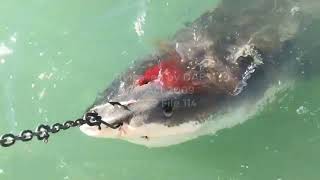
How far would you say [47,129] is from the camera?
2750mm

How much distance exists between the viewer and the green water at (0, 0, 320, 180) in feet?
12.8

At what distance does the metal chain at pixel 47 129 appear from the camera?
2.65m

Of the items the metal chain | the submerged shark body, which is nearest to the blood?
the submerged shark body

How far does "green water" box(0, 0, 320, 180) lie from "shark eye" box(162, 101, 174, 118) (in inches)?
25.6

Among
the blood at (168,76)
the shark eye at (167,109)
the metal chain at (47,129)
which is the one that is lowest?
the metal chain at (47,129)

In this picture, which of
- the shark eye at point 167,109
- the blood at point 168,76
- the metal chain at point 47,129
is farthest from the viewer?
the blood at point 168,76

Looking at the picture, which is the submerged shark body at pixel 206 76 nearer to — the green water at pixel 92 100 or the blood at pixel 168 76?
the blood at pixel 168 76

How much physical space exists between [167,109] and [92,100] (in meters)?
1.21

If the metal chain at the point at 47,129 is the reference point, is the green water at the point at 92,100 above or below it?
above

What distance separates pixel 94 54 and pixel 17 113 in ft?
2.23

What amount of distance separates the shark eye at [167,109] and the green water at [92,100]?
0.65 m

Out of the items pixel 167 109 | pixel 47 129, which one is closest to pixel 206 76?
pixel 167 109

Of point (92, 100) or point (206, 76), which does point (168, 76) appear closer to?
point (206, 76)

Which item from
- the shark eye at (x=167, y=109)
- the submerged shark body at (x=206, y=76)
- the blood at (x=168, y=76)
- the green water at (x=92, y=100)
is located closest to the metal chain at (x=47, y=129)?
the submerged shark body at (x=206, y=76)
